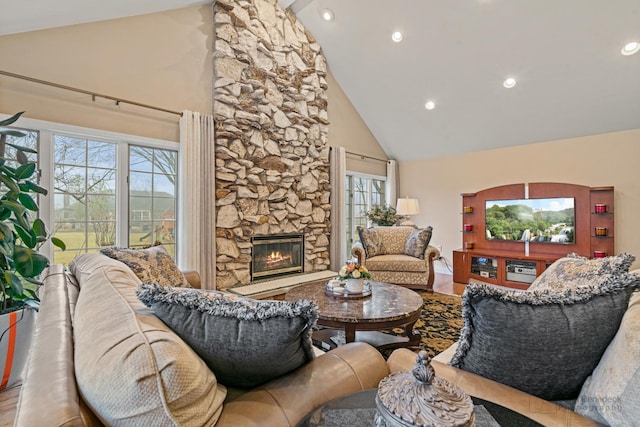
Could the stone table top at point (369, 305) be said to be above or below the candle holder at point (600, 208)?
below

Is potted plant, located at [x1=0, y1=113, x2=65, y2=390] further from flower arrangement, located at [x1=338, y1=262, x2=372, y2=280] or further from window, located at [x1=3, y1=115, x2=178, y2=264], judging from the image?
flower arrangement, located at [x1=338, y1=262, x2=372, y2=280]

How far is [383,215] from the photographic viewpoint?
19.3 feet

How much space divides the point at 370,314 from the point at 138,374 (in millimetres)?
1717

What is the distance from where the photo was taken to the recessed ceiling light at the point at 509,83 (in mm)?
4160

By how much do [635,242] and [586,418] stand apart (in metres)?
4.71

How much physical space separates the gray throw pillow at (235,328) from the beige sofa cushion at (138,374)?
0.19 ft

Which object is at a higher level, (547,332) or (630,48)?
(630,48)

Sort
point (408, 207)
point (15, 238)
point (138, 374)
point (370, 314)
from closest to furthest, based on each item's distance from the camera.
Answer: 1. point (138, 374)
2. point (15, 238)
3. point (370, 314)
4. point (408, 207)

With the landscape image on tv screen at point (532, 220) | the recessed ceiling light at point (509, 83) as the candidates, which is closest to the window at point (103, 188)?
the recessed ceiling light at point (509, 83)

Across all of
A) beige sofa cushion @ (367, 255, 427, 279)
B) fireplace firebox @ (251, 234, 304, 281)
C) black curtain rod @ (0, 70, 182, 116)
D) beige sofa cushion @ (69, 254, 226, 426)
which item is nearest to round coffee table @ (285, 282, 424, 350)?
beige sofa cushion @ (69, 254, 226, 426)

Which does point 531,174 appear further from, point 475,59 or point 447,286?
point 447,286

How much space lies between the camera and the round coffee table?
2.08 m

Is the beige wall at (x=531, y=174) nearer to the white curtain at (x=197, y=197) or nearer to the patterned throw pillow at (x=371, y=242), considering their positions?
the patterned throw pillow at (x=371, y=242)

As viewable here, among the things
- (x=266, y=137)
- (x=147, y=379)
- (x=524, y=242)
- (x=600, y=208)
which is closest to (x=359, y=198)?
(x=266, y=137)
